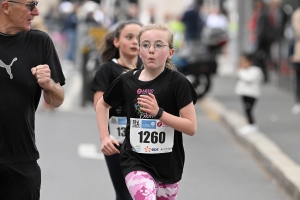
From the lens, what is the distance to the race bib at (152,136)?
563 centimetres

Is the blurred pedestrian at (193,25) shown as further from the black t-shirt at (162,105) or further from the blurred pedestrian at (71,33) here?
the black t-shirt at (162,105)

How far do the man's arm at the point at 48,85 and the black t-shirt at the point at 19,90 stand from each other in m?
0.08

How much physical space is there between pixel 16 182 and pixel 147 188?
0.86 m

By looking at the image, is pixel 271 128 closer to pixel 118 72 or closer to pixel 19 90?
pixel 118 72

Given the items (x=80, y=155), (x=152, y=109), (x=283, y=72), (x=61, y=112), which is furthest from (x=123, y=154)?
(x=283, y=72)

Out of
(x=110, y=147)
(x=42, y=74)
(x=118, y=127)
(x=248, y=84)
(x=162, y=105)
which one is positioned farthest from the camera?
(x=248, y=84)

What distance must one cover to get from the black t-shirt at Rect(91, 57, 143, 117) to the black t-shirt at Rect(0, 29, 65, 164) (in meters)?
1.39

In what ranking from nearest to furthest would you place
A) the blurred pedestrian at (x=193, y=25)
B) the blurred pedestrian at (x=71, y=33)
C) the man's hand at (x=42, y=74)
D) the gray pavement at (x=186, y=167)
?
1. the man's hand at (x=42, y=74)
2. the gray pavement at (x=186, y=167)
3. the blurred pedestrian at (x=193, y=25)
4. the blurred pedestrian at (x=71, y=33)

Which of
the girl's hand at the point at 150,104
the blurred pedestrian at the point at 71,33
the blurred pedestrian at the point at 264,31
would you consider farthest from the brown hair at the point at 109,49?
the blurred pedestrian at the point at 71,33

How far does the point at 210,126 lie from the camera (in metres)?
15.0

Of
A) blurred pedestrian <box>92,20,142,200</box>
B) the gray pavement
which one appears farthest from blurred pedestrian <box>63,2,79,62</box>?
blurred pedestrian <box>92,20,142,200</box>

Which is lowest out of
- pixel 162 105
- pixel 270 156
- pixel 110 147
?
pixel 270 156

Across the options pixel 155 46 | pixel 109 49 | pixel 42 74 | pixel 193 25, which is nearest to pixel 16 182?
pixel 42 74

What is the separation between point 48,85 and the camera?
4930 millimetres
